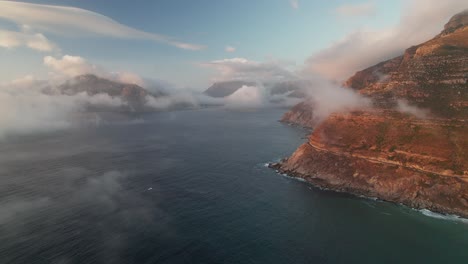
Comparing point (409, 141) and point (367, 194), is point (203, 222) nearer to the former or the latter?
point (367, 194)

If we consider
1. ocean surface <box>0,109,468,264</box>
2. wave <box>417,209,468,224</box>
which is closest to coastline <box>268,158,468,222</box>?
wave <box>417,209,468,224</box>

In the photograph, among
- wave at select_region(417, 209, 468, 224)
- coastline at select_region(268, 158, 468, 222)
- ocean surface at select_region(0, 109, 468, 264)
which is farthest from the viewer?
→ coastline at select_region(268, 158, 468, 222)

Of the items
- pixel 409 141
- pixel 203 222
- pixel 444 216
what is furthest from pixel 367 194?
pixel 203 222

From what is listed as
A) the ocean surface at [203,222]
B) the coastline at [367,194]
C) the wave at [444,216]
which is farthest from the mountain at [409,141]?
the ocean surface at [203,222]

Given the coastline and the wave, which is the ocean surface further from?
the coastline

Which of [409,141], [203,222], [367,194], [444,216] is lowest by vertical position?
[444,216]

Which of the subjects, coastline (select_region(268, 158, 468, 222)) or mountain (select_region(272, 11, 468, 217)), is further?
Result: mountain (select_region(272, 11, 468, 217))
